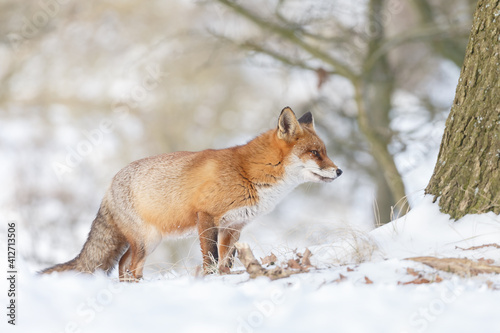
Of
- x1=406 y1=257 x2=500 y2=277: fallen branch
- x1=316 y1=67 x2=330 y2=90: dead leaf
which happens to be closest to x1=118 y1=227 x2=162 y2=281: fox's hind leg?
x1=406 y1=257 x2=500 y2=277: fallen branch

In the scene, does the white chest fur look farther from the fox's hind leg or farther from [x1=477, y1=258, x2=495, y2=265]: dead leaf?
[x1=477, y1=258, x2=495, y2=265]: dead leaf

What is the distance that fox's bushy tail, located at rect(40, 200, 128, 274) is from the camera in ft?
20.2

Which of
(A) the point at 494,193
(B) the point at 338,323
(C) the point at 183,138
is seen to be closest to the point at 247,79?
(C) the point at 183,138

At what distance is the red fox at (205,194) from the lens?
5676mm

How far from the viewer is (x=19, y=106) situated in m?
19.4

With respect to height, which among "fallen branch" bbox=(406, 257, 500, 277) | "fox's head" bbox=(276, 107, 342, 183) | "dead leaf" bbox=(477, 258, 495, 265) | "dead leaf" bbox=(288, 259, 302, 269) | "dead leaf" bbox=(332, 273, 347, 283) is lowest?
"dead leaf" bbox=(288, 259, 302, 269)

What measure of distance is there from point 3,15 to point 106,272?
1433 centimetres

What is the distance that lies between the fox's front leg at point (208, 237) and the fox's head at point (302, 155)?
→ 1.05m

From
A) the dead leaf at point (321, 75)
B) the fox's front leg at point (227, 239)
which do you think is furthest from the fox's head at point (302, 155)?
the dead leaf at point (321, 75)

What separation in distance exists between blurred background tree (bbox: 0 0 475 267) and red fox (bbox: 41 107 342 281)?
616mm

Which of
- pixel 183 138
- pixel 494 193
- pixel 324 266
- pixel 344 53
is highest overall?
pixel 344 53

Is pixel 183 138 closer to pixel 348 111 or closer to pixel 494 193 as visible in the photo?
pixel 348 111

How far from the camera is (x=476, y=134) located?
479cm

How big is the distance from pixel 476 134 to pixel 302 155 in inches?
72.0
